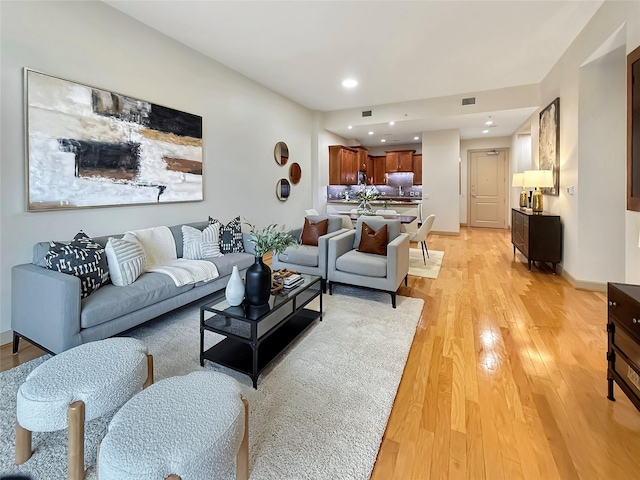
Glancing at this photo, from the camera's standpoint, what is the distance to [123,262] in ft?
8.68

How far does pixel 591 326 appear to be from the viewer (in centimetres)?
→ 288

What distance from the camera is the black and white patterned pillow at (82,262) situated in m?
2.33

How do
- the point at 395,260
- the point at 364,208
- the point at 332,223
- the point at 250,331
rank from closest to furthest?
the point at 250,331, the point at 395,260, the point at 332,223, the point at 364,208

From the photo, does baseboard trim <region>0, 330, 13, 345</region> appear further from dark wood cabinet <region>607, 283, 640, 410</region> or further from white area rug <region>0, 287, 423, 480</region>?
dark wood cabinet <region>607, 283, 640, 410</region>

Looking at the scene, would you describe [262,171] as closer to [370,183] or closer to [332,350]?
[332,350]

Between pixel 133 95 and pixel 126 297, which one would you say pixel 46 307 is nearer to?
pixel 126 297

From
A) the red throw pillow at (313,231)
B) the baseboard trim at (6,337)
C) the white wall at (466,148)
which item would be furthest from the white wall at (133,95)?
the white wall at (466,148)

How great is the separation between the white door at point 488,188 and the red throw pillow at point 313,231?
723 cm

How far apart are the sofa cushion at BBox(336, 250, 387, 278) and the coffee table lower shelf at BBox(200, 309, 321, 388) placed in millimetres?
1085

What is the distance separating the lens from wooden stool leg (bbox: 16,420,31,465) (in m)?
1.40

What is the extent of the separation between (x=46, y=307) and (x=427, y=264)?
15.8 feet

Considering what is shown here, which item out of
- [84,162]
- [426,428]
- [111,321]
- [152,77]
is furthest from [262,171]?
[426,428]

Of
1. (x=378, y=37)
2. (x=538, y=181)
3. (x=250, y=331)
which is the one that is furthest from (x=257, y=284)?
(x=538, y=181)

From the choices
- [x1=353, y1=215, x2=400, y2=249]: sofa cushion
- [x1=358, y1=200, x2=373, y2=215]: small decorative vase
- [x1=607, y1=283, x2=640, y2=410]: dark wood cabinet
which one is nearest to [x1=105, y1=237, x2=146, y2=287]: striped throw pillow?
[x1=353, y1=215, x2=400, y2=249]: sofa cushion
